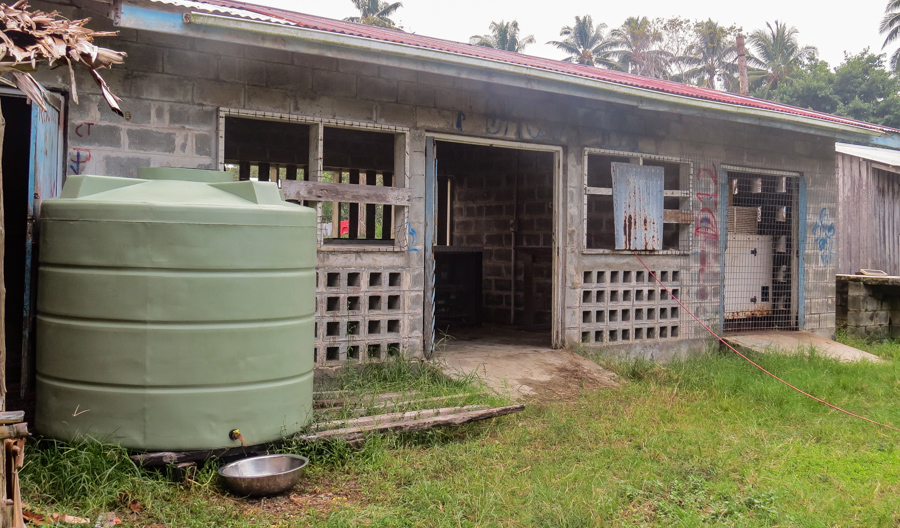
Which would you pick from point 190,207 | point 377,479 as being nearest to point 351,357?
point 377,479

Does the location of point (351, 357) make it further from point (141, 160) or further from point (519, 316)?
point (519, 316)

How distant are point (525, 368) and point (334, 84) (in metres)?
3.06

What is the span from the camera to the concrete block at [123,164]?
17.2 feet

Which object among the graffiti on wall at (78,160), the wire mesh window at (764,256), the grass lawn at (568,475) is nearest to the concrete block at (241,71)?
the graffiti on wall at (78,160)

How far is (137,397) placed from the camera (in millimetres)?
3885

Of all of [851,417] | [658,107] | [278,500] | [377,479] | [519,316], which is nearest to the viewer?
[278,500]

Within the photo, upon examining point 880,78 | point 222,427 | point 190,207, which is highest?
point 880,78

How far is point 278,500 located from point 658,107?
210 inches

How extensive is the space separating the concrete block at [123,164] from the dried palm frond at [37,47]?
66.1 inches

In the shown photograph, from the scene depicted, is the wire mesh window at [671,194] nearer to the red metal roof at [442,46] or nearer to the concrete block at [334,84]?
the red metal roof at [442,46]

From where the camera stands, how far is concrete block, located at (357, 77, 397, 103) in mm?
6266

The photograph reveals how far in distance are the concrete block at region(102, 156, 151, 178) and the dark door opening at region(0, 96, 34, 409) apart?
0.50 m

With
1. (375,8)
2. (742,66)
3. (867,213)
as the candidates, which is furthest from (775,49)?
(867,213)

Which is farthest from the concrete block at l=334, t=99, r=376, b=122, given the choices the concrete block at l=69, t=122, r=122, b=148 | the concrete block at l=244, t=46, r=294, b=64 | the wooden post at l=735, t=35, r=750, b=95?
the wooden post at l=735, t=35, r=750, b=95
